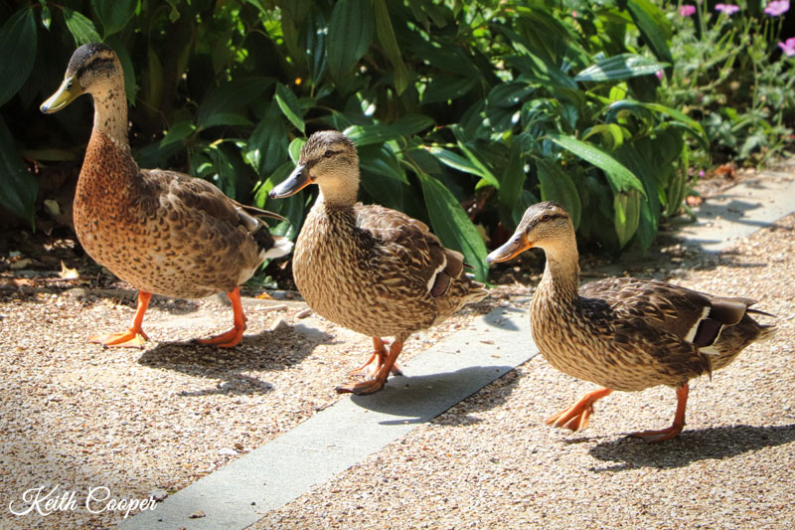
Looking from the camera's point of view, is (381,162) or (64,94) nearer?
(64,94)

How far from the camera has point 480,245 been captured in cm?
520

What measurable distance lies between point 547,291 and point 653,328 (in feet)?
1.45

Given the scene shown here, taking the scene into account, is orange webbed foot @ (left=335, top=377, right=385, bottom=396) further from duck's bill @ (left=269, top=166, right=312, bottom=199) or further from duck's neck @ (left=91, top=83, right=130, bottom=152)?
duck's neck @ (left=91, top=83, right=130, bottom=152)

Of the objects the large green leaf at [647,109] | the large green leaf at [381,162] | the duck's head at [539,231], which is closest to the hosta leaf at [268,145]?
the large green leaf at [381,162]

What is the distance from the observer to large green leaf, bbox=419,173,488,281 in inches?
203

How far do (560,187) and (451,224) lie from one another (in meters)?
0.74

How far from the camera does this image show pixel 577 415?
382 centimetres

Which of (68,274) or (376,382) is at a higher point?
(68,274)

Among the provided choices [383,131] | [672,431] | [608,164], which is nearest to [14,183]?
[383,131]

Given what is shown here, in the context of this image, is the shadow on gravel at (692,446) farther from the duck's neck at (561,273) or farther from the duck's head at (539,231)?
the duck's head at (539,231)

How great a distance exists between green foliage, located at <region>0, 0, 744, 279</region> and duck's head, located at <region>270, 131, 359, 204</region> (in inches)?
35.5
